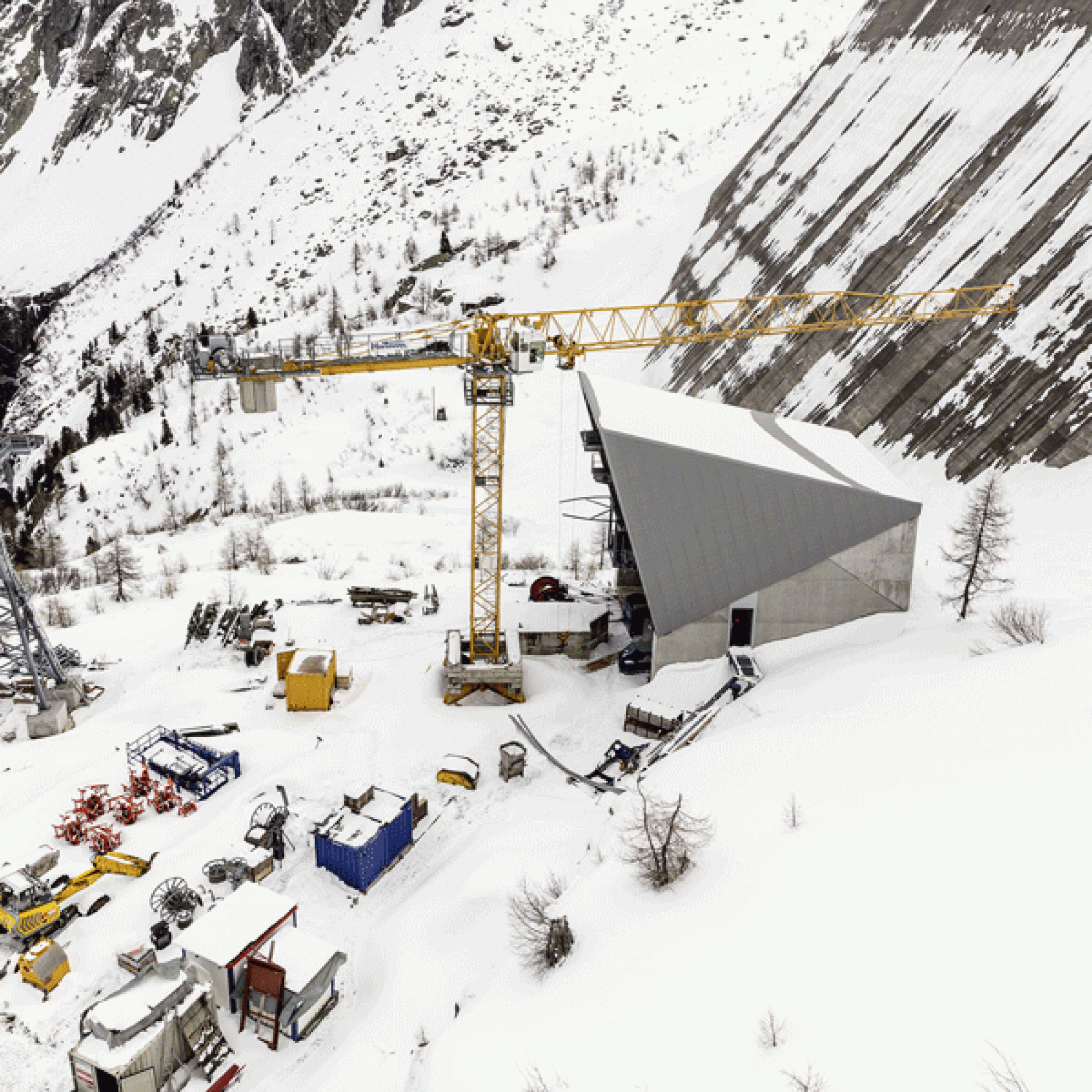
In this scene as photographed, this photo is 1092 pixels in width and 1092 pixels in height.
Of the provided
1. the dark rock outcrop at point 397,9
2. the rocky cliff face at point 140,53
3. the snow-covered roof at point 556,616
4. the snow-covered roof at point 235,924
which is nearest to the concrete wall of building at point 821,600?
the snow-covered roof at point 556,616

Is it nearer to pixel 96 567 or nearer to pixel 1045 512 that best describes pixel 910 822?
pixel 1045 512

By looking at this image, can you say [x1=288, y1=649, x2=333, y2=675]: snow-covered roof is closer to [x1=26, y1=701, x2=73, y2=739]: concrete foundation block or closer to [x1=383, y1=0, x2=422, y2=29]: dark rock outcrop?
[x1=26, y1=701, x2=73, y2=739]: concrete foundation block

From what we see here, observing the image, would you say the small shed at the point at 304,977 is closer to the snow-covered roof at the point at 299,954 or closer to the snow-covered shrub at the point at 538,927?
the snow-covered roof at the point at 299,954

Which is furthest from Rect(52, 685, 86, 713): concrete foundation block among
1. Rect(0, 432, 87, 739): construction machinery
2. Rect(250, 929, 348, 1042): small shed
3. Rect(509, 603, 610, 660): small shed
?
Rect(250, 929, 348, 1042): small shed

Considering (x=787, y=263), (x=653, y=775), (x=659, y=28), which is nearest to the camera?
(x=653, y=775)

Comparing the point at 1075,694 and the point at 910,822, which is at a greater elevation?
the point at 1075,694

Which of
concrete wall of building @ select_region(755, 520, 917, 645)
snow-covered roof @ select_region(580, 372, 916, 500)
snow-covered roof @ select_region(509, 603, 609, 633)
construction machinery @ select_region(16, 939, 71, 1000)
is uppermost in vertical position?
snow-covered roof @ select_region(580, 372, 916, 500)

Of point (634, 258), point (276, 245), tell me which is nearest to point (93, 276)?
point (276, 245)
